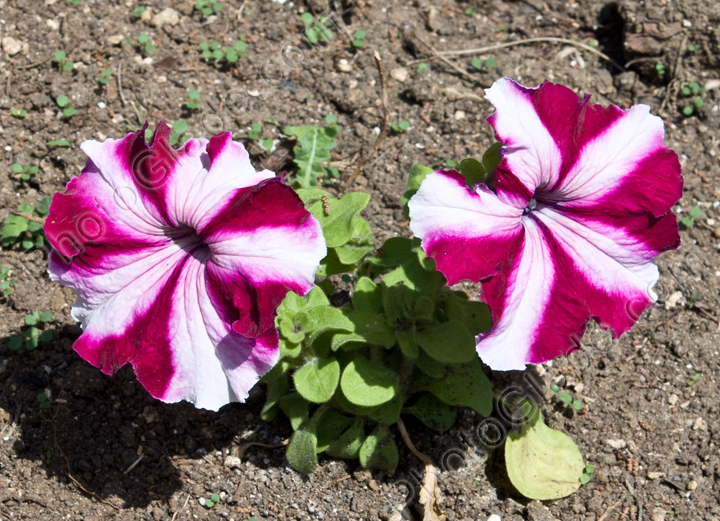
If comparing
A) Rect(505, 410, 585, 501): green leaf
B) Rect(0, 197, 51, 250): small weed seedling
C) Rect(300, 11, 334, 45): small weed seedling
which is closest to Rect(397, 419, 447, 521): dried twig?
Rect(505, 410, 585, 501): green leaf

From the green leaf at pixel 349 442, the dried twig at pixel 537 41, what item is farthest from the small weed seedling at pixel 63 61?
the green leaf at pixel 349 442

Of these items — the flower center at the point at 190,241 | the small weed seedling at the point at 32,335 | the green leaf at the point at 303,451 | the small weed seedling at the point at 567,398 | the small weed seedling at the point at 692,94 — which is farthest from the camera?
the small weed seedling at the point at 692,94

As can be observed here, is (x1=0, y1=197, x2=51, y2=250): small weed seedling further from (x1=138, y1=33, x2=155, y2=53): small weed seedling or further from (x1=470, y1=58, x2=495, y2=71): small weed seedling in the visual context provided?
(x1=470, y1=58, x2=495, y2=71): small weed seedling

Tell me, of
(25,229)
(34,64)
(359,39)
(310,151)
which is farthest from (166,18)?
(25,229)

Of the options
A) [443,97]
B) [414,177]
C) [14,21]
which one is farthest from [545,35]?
[14,21]

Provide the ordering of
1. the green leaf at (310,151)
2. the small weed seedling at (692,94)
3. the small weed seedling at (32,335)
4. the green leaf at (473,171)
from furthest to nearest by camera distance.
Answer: the small weed seedling at (692,94), the green leaf at (310,151), the small weed seedling at (32,335), the green leaf at (473,171)

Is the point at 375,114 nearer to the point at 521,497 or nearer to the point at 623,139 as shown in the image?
the point at 623,139

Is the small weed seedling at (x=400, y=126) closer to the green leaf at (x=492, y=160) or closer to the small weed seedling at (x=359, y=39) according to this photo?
the small weed seedling at (x=359, y=39)
